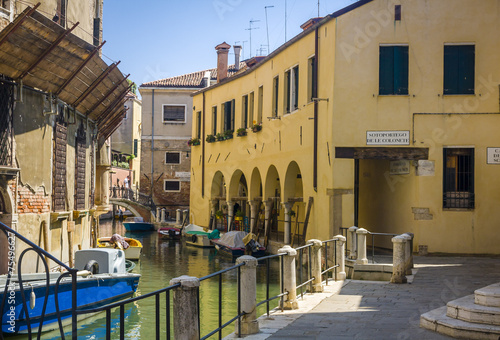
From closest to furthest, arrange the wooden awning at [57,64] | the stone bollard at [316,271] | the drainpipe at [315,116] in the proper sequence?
the stone bollard at [316,271] < the wooden awning at [57,64] < the drainpipe at [315,116]

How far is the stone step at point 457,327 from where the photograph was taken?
7625 mm

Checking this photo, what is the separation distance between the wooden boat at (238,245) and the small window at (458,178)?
902cm

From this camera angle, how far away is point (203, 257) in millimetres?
27156

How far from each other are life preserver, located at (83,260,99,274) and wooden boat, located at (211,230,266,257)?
10228 millimetres

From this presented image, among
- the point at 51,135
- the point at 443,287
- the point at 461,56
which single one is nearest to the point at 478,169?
the point at 461,56

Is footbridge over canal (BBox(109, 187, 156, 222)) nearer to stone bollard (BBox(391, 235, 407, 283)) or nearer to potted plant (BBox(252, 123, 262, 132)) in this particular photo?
potted plant (BBox(252, 123, 262, 132))

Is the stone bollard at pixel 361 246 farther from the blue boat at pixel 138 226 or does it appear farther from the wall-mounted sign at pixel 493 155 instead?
the blue boat at pixel 138 226

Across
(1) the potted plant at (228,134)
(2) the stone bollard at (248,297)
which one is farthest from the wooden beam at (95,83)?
(1) the potted plant at (228,134)

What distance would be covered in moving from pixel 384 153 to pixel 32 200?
929cm

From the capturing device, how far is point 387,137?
57.7 ft

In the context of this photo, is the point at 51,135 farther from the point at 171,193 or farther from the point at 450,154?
the point at 171,193

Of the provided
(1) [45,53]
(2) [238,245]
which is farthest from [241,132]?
(1) [45,53]

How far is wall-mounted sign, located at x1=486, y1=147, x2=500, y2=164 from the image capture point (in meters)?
17.1

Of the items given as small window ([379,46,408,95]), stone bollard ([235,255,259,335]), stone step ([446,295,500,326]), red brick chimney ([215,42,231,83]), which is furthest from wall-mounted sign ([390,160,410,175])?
red brick chimney ([215,42,231,83])
